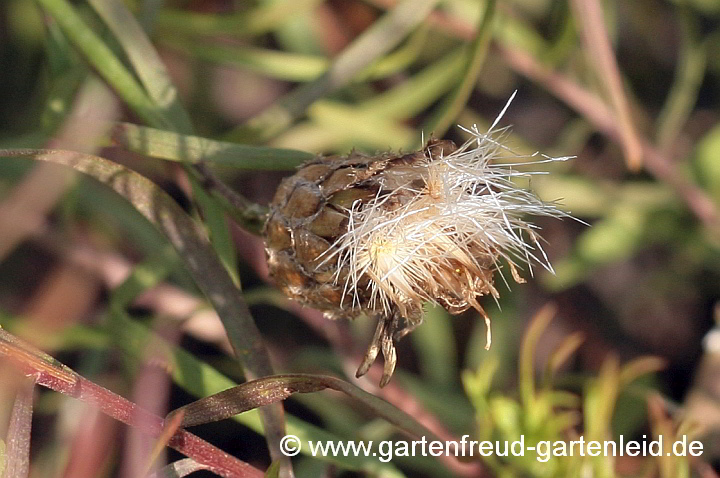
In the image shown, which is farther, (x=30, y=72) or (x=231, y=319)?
(x=30, y=72)

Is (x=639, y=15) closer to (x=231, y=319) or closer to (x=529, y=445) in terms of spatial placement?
(x=529, y=445)

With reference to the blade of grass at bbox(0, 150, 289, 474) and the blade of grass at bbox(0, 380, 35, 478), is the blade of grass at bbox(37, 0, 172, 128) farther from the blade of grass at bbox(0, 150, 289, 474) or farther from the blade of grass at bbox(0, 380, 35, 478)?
the blade of grass at bbox(0, 380, 35, 478)

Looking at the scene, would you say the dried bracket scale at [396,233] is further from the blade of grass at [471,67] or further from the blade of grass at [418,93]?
the blade of grass at [418,93]

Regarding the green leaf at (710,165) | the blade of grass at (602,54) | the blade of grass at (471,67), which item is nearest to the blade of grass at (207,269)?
the blade of grass at (471,67)

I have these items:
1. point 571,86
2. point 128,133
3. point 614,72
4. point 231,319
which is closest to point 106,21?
point 128,133

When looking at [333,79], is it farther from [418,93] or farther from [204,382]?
[204,382]

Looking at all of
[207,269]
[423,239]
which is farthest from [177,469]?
[423,239]
